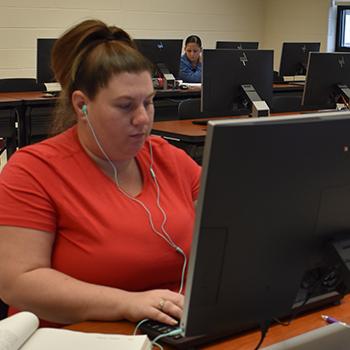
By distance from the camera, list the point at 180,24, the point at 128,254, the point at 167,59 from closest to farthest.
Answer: the point at 128,254, the point at 167,59, the point at 180,24

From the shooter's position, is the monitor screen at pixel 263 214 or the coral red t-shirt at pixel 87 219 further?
the coral red t-shirt at pixel 87 219

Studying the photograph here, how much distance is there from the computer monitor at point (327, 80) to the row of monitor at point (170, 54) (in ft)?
3.33

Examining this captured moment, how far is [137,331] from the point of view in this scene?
47.1 inches

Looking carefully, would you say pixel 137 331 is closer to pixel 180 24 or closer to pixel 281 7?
pixel 180 24

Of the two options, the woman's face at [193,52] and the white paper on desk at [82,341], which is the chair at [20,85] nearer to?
the woman's face at [193,52]

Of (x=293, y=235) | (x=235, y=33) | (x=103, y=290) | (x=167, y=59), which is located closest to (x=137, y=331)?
(x=103, y=290)

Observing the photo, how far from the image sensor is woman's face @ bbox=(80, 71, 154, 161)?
4.57 feet

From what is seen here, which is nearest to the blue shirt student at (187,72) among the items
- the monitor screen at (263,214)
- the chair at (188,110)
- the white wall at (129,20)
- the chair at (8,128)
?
the white wall at (129,20)

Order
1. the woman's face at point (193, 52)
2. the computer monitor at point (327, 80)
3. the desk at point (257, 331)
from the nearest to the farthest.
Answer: the desk at point (257, 331) → the computer monitor at point (327, 80) → the woman's face at point (193, 52)

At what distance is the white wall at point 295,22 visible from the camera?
8.08 meters

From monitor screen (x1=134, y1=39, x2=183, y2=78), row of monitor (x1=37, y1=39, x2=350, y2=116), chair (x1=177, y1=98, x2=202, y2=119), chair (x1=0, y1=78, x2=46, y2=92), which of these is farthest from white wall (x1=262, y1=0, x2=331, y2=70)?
chair (x1=177, y1=98, x2=202, y2=119)

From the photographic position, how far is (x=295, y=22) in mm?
8391

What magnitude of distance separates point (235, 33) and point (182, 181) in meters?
7.21

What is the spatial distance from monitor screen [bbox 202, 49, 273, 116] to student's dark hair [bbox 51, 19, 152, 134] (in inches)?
78.6
